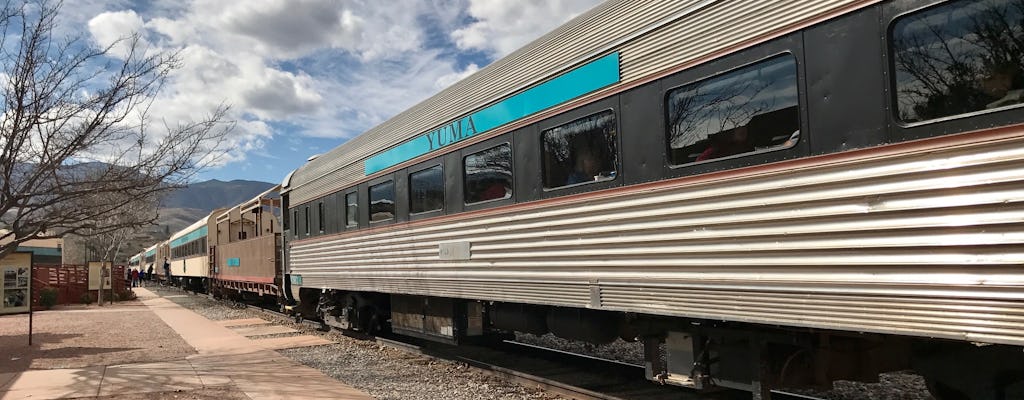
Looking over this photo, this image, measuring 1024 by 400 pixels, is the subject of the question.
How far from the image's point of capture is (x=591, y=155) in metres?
5.41

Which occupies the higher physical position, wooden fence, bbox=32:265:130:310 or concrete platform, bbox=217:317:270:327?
wooden fence, bbox=32:265:130:310

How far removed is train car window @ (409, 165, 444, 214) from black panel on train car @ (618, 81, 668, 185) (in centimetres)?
293

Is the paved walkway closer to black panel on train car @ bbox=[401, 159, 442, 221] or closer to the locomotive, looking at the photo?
the locomotive

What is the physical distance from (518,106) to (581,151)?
3.32ft

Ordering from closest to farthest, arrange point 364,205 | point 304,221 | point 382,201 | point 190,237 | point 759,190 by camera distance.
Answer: point 759,190 → point 382,201 → point 364,205 → point 304,221 → point 190,237

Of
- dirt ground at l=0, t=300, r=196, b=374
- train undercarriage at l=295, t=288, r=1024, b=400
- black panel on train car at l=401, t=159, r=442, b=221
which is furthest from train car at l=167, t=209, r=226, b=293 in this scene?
train undercarriage at l=295, t=288, r=1024, b=400

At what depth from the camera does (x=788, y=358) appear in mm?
4488

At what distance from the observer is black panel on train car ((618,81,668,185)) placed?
15.4 feet

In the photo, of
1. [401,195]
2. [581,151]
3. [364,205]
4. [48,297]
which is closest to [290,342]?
[364,205]

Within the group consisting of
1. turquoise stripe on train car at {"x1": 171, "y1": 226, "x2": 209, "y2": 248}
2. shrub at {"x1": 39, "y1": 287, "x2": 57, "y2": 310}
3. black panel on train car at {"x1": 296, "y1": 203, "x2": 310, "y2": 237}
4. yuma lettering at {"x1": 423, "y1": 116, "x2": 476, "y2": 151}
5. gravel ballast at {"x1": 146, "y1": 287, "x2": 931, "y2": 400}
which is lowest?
gravel ballast at {"x1": 146, "y1": 287, "x2": 931, "y2": 400}

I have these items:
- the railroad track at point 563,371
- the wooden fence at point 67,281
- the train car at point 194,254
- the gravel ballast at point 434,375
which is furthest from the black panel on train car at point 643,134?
the wooden fence at point 67,281

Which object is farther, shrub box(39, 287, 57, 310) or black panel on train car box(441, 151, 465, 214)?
shrub box(39, 287, 57, 310)

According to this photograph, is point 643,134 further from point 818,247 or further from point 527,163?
point 818,247

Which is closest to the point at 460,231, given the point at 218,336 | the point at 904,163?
the point at 904,163
